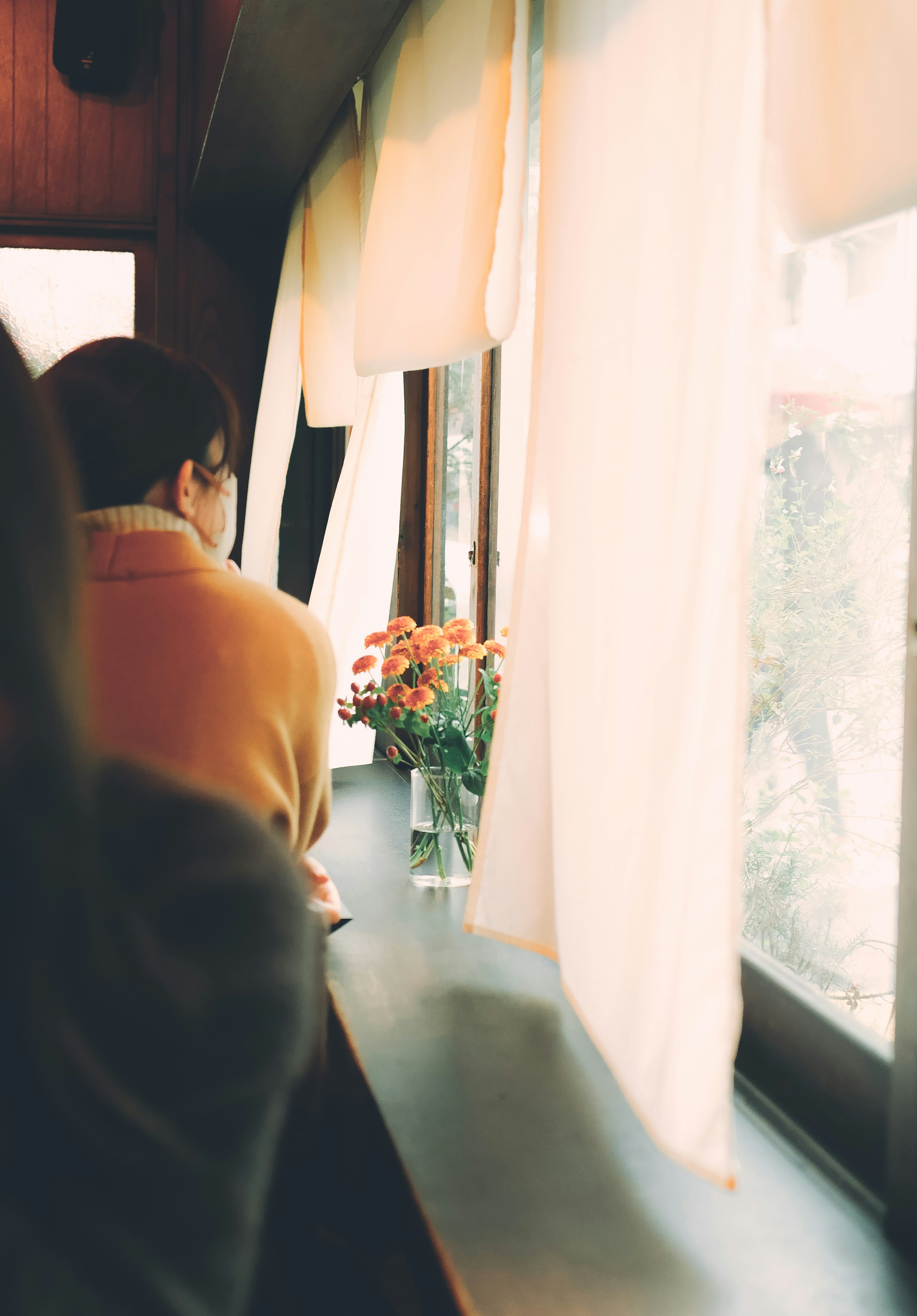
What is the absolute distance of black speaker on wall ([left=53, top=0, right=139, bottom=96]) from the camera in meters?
2.79

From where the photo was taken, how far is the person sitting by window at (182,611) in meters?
1.09

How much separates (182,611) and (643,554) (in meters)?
0.54

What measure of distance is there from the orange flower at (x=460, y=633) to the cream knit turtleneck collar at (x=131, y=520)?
1.49 feet

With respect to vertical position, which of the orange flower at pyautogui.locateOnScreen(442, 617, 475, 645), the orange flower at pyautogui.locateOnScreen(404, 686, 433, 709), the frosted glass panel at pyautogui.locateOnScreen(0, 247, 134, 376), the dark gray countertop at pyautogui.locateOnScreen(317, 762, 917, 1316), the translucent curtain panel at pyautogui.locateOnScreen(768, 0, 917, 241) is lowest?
the dark gray countertop at pyautogui.locateOnScreen(317, 762, 917, 1316)

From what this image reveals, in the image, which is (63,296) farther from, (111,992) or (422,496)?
(111,992)

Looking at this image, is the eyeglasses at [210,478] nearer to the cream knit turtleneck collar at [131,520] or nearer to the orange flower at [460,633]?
the cream knit turtleneck collar at [131,520]

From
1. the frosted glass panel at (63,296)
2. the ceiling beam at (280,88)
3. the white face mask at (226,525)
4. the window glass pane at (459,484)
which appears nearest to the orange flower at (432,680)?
the white face mask at (226,525)

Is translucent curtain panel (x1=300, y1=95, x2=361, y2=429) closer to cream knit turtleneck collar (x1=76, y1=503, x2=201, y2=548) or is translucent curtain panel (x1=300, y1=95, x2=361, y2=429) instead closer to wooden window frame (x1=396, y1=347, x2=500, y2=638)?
wooden window frame (x1=396, y1=347, x2=500, y2=638)

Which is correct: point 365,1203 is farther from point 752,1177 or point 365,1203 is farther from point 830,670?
point 830,670

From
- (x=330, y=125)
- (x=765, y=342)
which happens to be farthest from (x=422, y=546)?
(x=765, y=342)

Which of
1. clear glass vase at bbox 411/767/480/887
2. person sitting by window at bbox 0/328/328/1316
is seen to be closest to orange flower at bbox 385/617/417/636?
clear glass vase at bbox 411/767/480/887

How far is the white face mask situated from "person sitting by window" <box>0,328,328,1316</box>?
0.92 metres

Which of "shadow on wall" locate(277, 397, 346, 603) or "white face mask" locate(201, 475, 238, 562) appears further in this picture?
"shadow on wall" locate(277, 397, 346, 603)

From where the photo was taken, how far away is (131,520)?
116cm
